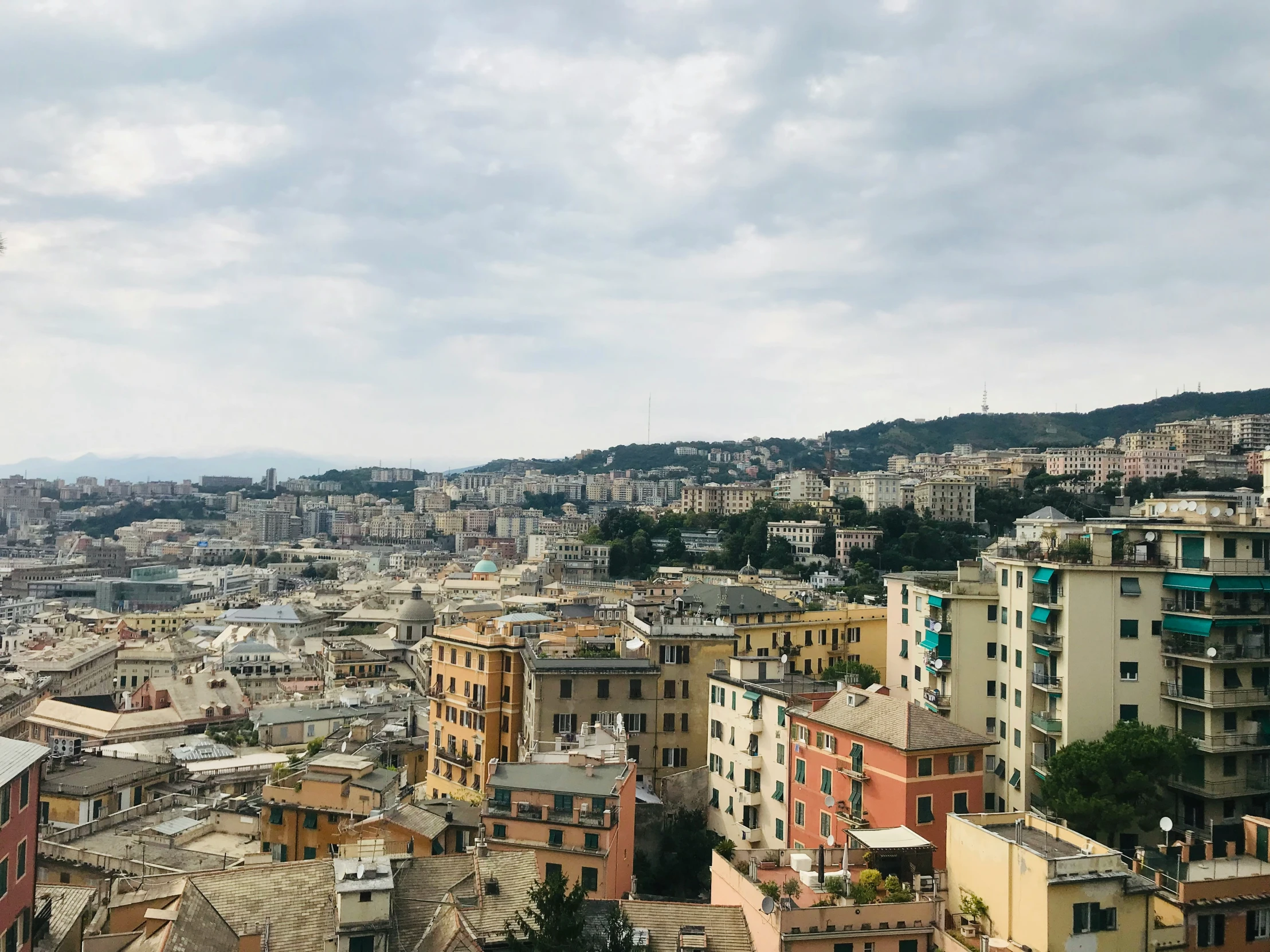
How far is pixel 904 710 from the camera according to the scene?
27.0m

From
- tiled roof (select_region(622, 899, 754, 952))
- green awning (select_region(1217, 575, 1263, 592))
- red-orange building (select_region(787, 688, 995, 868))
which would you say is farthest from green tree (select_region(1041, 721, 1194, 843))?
tiled roof (select_region(622, 899, 754, 952))

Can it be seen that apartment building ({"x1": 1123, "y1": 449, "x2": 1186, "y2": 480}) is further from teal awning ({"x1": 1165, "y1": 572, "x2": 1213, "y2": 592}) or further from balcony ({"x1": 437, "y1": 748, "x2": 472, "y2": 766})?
balcony ({"x1": 437, "y1": 748, "x2": 472, "y2": 766})

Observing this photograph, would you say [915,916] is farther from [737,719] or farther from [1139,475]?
[1139,475]

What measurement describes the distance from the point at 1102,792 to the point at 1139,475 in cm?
12546

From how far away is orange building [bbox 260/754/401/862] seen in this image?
30672 millimetres

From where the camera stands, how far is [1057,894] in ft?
59.4

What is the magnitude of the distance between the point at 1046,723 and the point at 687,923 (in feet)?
48.8

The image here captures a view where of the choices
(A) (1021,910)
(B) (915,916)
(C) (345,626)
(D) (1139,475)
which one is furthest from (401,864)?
(D) (1139,475)

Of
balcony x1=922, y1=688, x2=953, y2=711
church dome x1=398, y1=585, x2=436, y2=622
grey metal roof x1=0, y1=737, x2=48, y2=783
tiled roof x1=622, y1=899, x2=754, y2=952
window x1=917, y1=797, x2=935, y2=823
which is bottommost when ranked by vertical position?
church dome x1=398, y1=585, x2=436, y2=622

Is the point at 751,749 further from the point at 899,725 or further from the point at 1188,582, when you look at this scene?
the point at 1188,582

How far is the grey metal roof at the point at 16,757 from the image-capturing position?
18281mm

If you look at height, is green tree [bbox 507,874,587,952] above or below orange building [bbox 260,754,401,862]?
above

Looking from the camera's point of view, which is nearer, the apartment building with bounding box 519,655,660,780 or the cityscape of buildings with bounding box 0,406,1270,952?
the cityscape of buildings with bounding box 0,406,1270,952

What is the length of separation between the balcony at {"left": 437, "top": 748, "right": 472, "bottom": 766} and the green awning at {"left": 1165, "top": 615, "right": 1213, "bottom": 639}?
79.0ft
